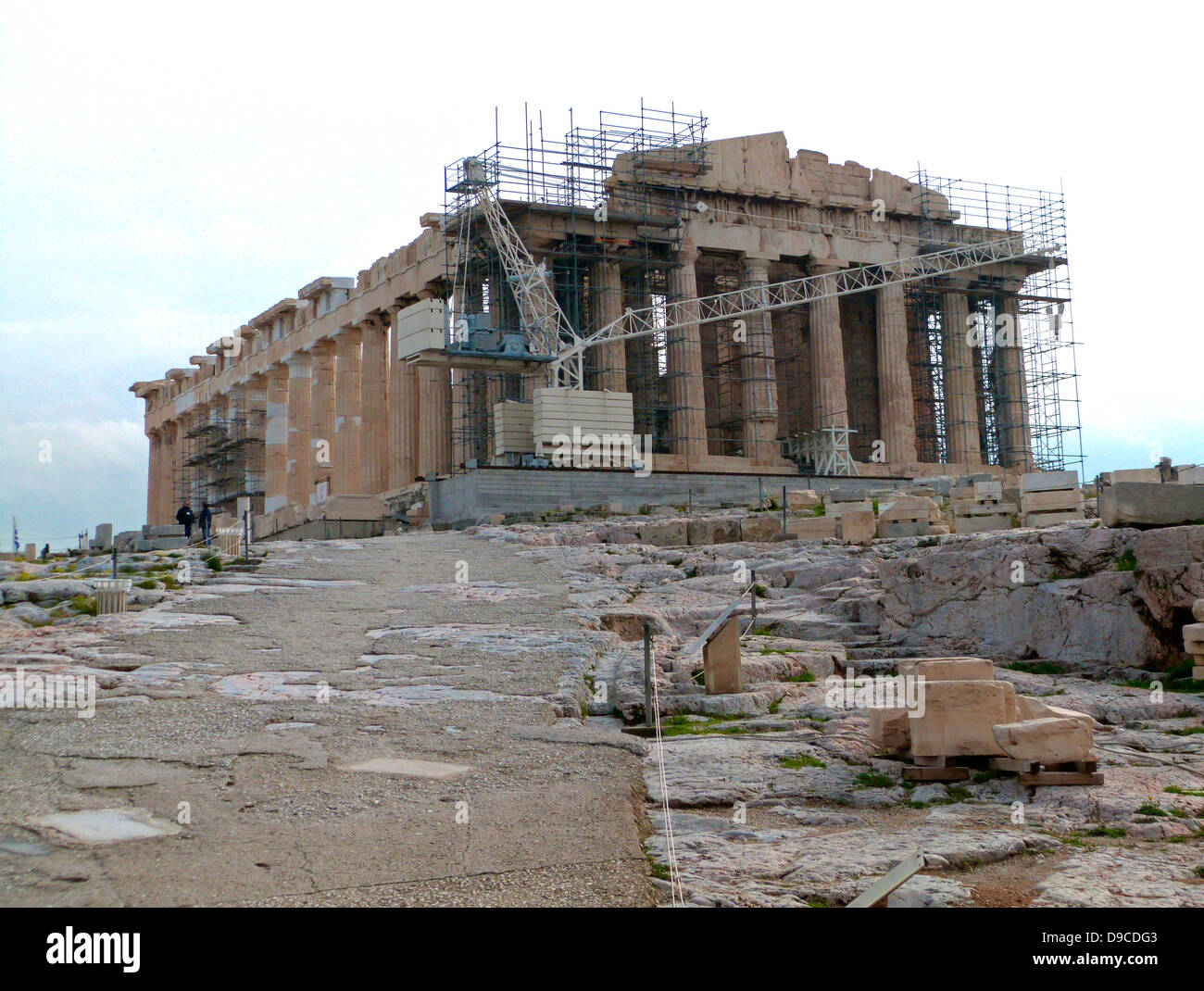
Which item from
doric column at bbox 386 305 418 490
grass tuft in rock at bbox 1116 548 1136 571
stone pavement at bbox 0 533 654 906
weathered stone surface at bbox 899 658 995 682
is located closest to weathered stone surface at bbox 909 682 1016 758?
weathered stone surface at bbox 899 658 995 682

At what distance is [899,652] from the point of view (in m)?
15.5

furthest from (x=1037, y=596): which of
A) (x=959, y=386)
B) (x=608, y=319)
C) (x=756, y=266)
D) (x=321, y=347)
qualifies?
(x=321, y=347)

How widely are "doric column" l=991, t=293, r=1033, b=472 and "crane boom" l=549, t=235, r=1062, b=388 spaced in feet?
7.56

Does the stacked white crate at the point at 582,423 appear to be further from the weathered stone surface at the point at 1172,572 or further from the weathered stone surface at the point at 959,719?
the weathered stone surface at the point at 959,719

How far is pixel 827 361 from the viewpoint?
45.4m

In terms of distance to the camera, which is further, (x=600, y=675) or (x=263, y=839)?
(x=600, y=675)

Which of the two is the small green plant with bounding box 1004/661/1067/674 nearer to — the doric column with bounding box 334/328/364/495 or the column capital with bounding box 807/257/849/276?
the column capital with bounding box 807/257/849/276

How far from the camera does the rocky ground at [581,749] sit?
673 cm

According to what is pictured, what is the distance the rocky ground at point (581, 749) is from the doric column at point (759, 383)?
25.1m

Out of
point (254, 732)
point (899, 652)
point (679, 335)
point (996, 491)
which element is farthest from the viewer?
point (679, 335)

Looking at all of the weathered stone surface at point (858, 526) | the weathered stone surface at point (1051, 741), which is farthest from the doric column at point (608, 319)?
the weathered stone surface at point (1051, 741)
